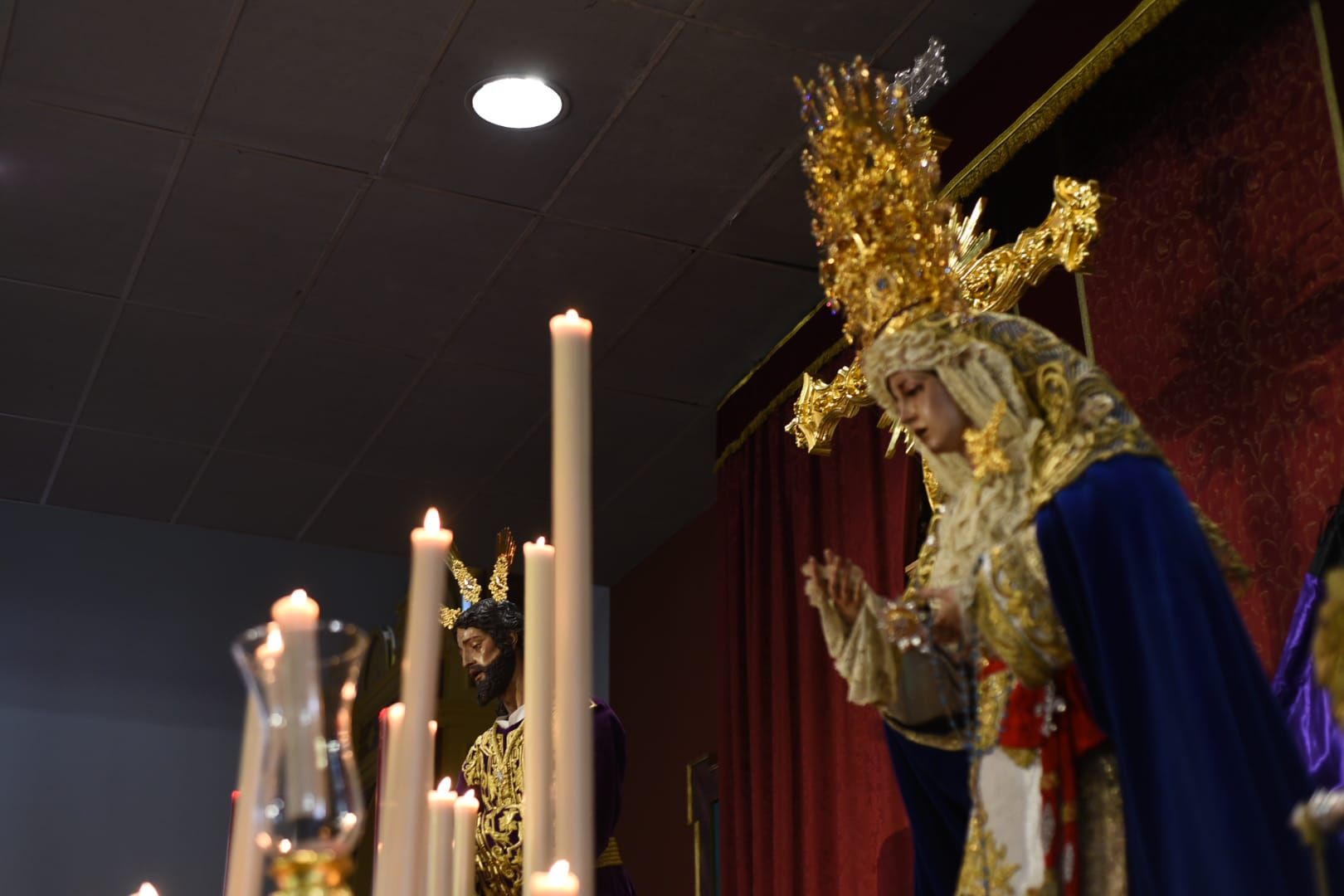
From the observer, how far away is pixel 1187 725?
1.98 metres

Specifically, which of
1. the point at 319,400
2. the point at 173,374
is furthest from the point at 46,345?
the point at 319,400

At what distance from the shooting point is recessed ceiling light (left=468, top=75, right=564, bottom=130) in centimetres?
→ 441

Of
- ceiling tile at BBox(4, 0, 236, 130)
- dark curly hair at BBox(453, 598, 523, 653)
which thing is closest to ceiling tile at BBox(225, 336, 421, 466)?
ceiling tile at BBox(4, 0, 236, 130)

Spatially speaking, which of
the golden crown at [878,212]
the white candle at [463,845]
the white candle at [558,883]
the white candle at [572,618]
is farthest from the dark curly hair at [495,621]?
the white candle at [558,883]

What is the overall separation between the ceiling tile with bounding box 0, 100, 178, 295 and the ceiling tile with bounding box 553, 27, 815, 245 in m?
1.16

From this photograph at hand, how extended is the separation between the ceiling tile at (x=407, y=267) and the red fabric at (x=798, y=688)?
1043mm

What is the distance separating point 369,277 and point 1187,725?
3.72 meters

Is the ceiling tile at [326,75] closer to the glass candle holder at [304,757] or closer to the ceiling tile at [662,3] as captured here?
the ceiling tile at [662,3]

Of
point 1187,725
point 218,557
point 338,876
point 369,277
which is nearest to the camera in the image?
point 338,876

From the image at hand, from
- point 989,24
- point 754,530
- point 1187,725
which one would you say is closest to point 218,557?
point 754,530

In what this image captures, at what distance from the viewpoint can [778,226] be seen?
16.3 ft

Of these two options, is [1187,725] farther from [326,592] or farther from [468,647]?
[326,592]

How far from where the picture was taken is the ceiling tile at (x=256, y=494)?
6516 mm

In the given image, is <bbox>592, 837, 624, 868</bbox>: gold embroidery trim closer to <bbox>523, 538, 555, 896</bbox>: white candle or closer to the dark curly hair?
the dark curly hair
